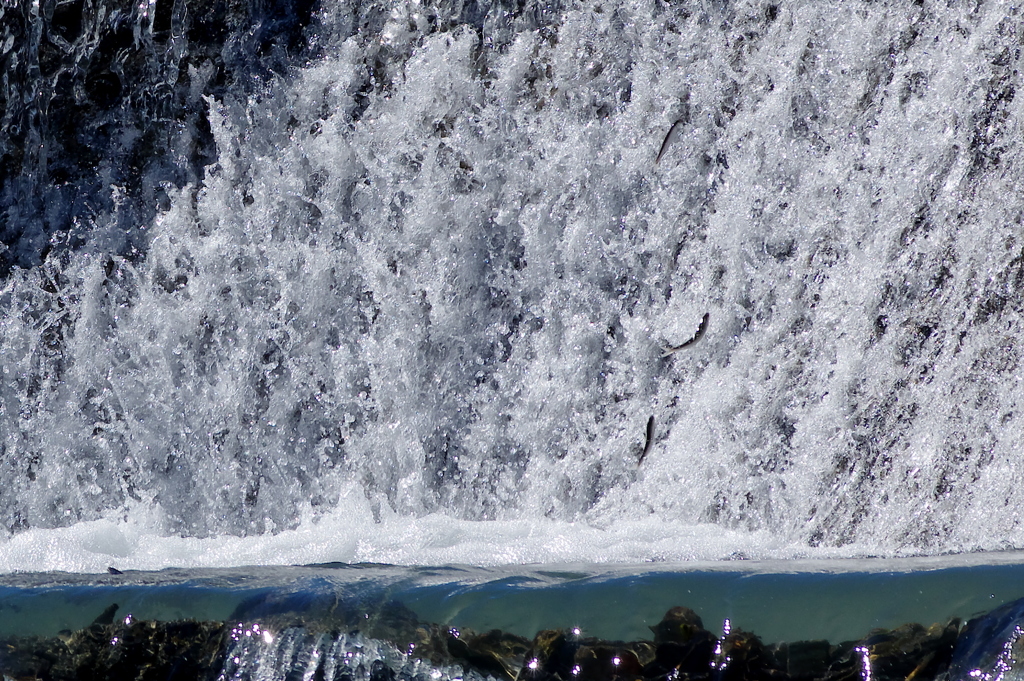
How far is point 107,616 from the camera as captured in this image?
189cm

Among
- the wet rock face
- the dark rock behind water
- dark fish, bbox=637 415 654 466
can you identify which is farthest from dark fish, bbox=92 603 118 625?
the wet rock face

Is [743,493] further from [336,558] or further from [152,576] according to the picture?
[152,576]

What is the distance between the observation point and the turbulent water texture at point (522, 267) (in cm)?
357

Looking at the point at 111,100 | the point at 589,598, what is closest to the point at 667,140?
the point at 111,100

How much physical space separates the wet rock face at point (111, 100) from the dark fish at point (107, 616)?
2.65 metres

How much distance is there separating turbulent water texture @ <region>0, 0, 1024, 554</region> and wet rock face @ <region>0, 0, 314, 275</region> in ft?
0.04

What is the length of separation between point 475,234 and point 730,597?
7.96 feet

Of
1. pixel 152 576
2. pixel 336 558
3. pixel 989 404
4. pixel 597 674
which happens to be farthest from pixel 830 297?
pixel 152 576

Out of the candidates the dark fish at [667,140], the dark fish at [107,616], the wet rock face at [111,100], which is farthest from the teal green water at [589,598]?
the wet rock face at [111,100]

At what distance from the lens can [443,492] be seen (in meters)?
3.88

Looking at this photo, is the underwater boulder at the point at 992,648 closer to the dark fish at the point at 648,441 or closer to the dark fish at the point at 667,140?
the dark fish at the point at 648,441

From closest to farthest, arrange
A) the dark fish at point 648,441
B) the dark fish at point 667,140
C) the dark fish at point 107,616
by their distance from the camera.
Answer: the dark fish at point 107,616 → the dark fish at point 648,441 → the dark fish at point 667,140

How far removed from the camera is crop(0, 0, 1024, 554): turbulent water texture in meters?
3.57

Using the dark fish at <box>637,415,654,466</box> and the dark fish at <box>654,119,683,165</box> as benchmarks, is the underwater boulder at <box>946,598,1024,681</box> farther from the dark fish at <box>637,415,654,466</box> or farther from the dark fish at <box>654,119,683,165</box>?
the dark fish at <box>654,119,683,165</box>
